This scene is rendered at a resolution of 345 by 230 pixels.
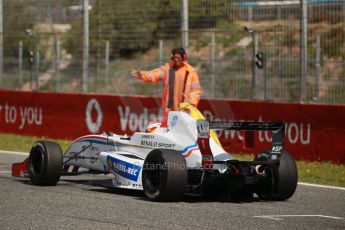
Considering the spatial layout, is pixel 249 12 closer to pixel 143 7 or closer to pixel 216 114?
pixel 143 7

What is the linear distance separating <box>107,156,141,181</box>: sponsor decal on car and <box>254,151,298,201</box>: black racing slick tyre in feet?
4.76

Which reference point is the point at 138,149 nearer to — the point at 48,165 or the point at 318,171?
the point at 48,165

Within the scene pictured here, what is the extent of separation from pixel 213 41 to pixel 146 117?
3.13 meters

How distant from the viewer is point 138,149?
11.7 m

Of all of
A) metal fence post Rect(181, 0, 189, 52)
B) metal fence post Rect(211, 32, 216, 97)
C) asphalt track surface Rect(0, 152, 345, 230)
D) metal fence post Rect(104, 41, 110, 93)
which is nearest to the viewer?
asphalt track surface Rect(0, 152, 345, 230)

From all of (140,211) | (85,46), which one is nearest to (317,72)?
(85,46)

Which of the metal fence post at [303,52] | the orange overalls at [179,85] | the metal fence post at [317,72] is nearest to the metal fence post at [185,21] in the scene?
the metal fence post at [317,72]

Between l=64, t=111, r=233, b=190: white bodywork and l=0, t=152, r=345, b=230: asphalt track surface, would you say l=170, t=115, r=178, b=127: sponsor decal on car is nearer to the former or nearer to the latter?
l=64, t=111, r=233, b=190: white bodywork

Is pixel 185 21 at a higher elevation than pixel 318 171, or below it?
higher

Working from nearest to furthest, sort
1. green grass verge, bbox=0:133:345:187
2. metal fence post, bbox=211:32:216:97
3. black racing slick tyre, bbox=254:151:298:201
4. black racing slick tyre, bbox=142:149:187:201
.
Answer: black racing slick tyre, bbox=142:149:187:201
black racing slick tyre, bbox=254:151:298:201
green grass verge, bbox=0:133:345:187
metal fence post, bbox=211:32:216:97

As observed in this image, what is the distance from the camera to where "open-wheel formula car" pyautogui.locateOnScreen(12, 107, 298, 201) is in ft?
34.8

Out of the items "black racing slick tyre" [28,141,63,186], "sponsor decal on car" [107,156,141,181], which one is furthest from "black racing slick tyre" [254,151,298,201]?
"black racing slick tyre" [28,141,63,186]

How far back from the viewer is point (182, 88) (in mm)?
13555

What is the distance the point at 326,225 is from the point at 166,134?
2.71m
